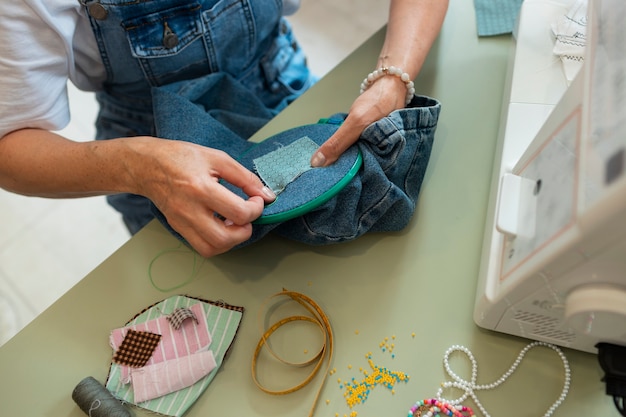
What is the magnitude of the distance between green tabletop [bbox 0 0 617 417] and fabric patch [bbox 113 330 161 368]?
0.08ft

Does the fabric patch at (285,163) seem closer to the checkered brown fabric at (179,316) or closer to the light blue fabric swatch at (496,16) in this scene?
the checkered brown fabric at (179,316)

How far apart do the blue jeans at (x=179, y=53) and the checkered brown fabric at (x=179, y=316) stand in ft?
0.95

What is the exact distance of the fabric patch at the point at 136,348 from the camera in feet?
2.04

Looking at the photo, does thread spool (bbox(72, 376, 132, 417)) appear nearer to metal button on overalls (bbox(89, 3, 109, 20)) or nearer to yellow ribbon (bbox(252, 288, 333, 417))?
yellow ribbon (bbox(252, 288, 333, 417))

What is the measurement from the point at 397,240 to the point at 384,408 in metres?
0.22

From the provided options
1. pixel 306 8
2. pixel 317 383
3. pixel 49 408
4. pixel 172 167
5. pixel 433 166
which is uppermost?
pixel 306 8

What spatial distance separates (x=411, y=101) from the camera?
72 centimetres

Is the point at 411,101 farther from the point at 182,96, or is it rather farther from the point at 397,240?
the point at 182,96

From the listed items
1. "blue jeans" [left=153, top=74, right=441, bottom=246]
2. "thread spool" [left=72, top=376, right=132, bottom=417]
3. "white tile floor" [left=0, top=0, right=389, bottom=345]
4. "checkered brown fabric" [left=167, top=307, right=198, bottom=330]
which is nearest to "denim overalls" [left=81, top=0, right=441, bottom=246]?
"blue jeans" [left=153, top=74, right=441, bottom=246]

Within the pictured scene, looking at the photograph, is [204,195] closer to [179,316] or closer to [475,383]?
[179,316]

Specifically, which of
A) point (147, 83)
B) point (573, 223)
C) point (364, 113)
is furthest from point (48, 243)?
point (573, 223)

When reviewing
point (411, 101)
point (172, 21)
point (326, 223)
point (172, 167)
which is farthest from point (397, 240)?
point (172, 21)

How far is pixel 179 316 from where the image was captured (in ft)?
2.07

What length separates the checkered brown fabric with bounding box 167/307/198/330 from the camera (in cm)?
63
